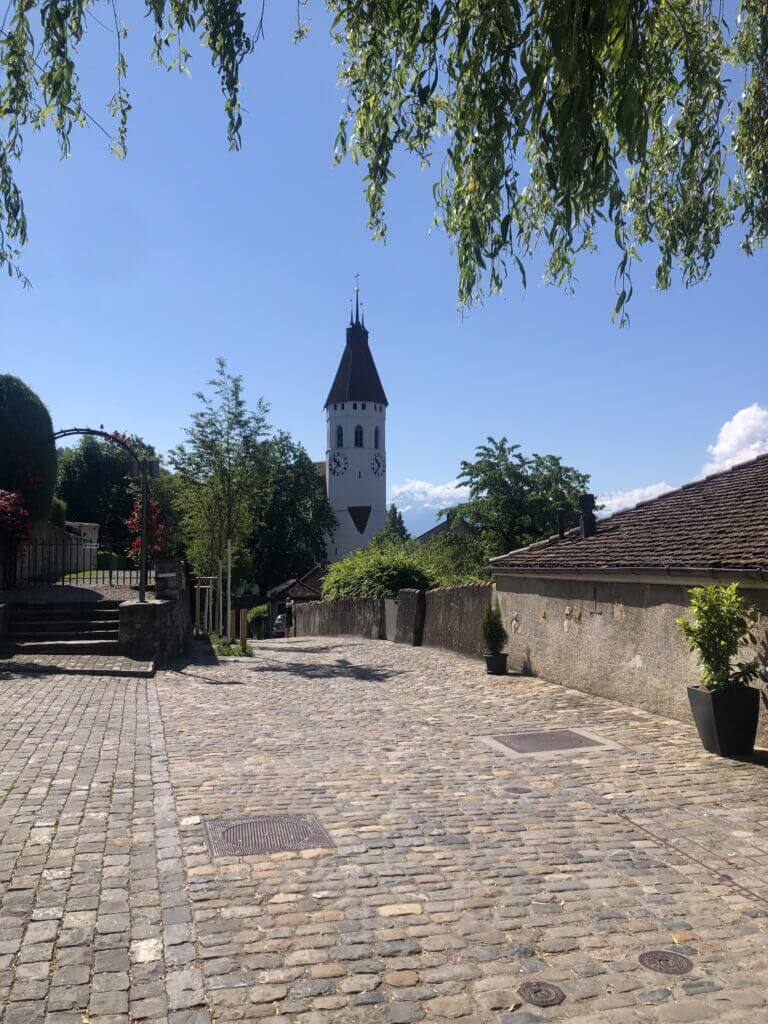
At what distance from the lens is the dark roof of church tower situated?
86.2 m

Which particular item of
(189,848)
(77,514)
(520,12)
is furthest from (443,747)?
(77,514)

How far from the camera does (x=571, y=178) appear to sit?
461cm

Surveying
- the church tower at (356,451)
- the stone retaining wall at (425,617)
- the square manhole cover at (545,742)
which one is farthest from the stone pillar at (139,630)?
the church tower at (356,451)

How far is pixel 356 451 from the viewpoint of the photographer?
281ft

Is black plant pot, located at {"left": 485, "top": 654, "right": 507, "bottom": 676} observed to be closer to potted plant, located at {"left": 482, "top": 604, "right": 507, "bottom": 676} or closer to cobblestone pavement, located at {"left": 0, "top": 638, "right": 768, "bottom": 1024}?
potted plant, located at {"left": 482, "top": 604, "right": 507, "bottom": 676}

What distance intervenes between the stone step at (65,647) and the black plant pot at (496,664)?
648 cm

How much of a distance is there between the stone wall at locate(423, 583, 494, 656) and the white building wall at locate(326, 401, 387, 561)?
64.8 meters

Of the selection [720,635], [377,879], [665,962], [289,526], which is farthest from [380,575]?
[289,526]

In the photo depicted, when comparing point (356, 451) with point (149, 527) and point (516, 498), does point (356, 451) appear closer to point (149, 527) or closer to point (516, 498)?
point (516, 498)

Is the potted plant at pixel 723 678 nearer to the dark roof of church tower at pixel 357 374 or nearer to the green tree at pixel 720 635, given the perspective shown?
the green tree at pixel 720 635

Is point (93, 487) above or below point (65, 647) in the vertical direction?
above

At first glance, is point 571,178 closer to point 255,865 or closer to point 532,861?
point 532,861

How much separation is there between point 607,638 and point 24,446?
14.5 m

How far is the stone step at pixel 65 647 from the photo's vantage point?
14.0 meters
